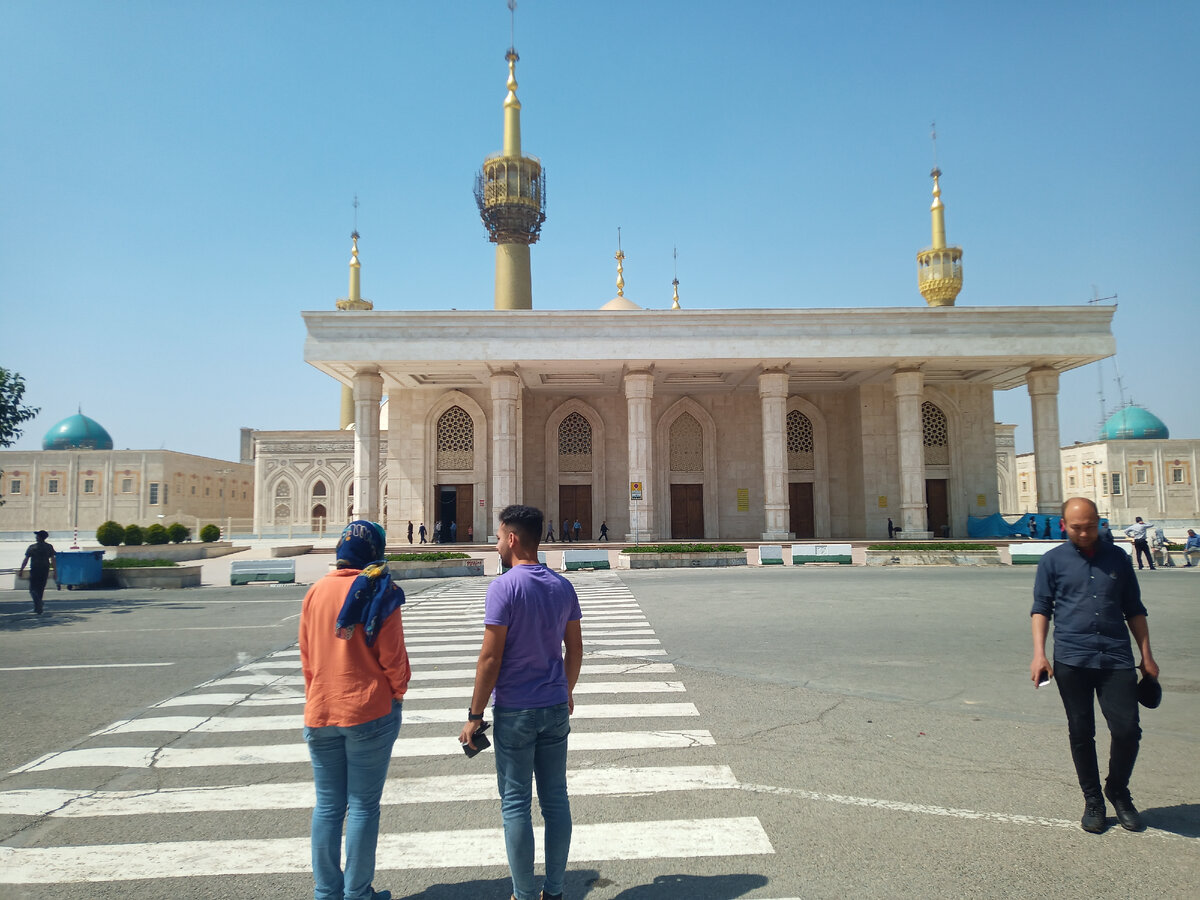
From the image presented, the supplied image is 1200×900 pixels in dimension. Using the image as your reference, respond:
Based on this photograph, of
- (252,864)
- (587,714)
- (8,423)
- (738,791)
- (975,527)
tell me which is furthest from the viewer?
(975,527)

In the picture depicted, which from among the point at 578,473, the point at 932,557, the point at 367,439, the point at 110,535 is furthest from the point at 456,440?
the point at 932,557

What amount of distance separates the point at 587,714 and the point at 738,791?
1.94 m

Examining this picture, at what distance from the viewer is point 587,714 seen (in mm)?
6227

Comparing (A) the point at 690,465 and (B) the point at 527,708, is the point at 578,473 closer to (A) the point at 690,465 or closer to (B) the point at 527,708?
(A) the point at 690,465

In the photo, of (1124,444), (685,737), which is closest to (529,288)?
(685,737)

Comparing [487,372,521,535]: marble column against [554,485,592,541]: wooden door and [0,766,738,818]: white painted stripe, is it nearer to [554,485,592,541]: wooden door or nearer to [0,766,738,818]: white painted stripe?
[554,485,592,541]: wooden door

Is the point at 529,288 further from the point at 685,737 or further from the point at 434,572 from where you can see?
the point at 685,737

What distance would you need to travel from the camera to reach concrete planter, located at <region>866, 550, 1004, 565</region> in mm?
21828

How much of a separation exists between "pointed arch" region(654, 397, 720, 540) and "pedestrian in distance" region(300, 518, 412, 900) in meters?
30.6

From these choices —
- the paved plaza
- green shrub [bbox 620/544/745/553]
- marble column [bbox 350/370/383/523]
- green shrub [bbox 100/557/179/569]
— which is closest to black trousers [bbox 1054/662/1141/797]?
the paved plaza

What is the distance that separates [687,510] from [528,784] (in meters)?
31.4

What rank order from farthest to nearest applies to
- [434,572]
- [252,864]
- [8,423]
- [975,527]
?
1. [975,527]
2. [434,572]
3. [8,423]
4. [252,864]

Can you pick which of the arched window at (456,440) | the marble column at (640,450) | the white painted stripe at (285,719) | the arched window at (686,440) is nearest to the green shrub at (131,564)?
the arched window at (456,440)

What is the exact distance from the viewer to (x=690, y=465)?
3450cm
